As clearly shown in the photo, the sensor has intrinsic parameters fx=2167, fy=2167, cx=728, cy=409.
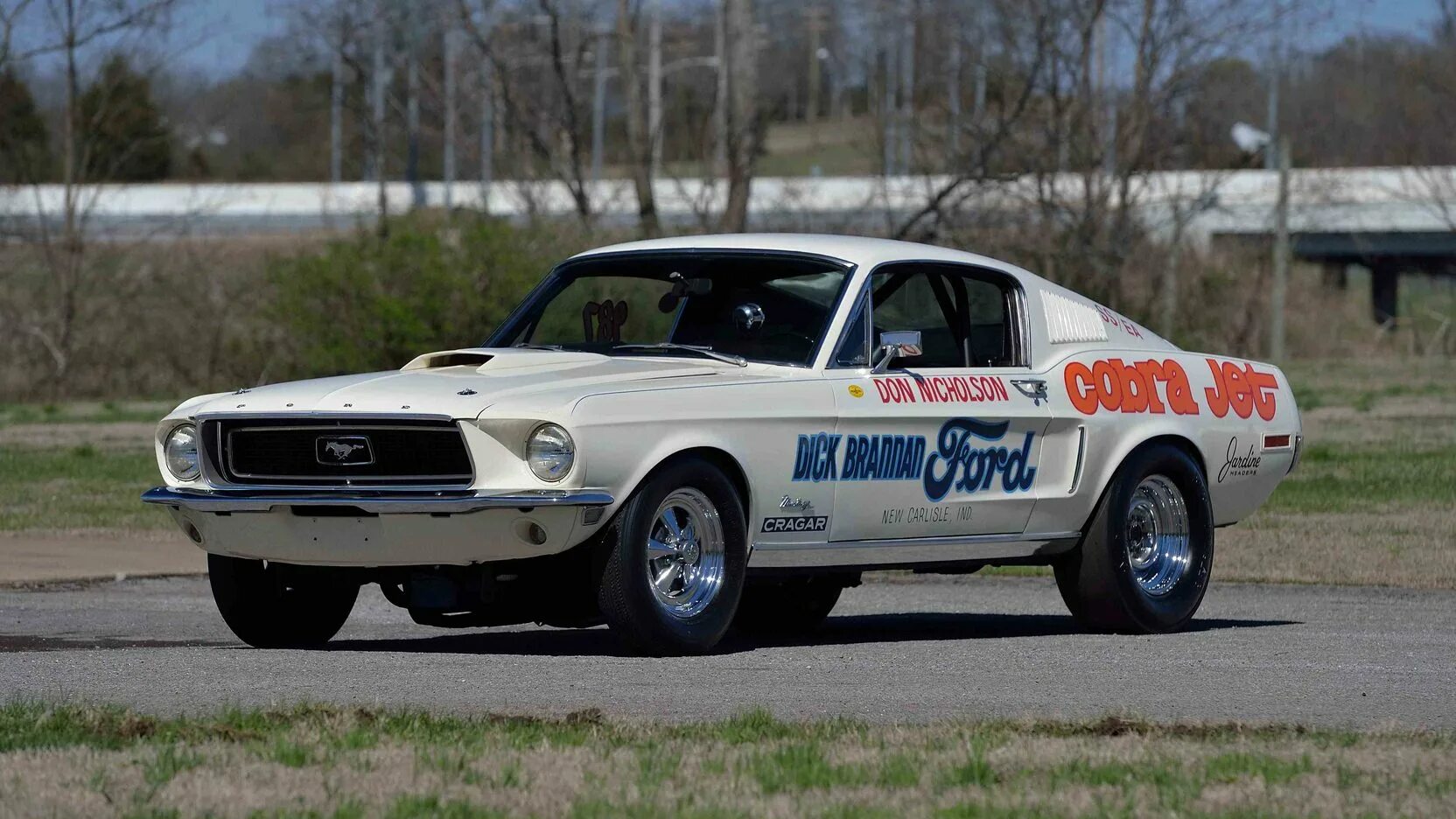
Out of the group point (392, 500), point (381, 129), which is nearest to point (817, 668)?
point (392, 500)

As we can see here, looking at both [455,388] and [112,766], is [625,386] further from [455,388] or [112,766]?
[112,766]

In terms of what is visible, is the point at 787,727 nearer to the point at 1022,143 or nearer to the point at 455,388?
the point at 455,388

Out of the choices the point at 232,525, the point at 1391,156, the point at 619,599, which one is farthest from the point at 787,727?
the point at 1391,156

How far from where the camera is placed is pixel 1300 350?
4866cm

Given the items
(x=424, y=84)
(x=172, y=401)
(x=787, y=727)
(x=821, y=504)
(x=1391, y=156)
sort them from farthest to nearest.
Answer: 1. (x=1391, y=156)
2. (x=424, y=84)
3. (x=172, y=401)
4. (x=821, y=504)
5. (x=787, y=727)

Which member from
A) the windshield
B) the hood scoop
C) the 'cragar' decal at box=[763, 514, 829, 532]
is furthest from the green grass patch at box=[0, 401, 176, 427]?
the 'cragar' decal at box=[763, 514, 829, 532]

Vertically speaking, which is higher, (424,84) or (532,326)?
(424,84)

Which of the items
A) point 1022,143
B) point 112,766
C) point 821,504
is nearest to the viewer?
point 112,766

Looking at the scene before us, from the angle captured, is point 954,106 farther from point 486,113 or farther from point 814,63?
point 814,63

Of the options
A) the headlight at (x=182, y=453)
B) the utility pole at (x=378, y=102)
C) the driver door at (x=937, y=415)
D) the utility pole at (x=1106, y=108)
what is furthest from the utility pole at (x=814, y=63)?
the headlight at (x=182, y=453)

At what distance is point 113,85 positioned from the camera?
3781 centimetres

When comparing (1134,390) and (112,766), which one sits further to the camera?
(1134,390)

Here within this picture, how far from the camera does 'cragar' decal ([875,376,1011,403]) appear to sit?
9.00 m

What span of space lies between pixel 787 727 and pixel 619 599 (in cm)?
179
